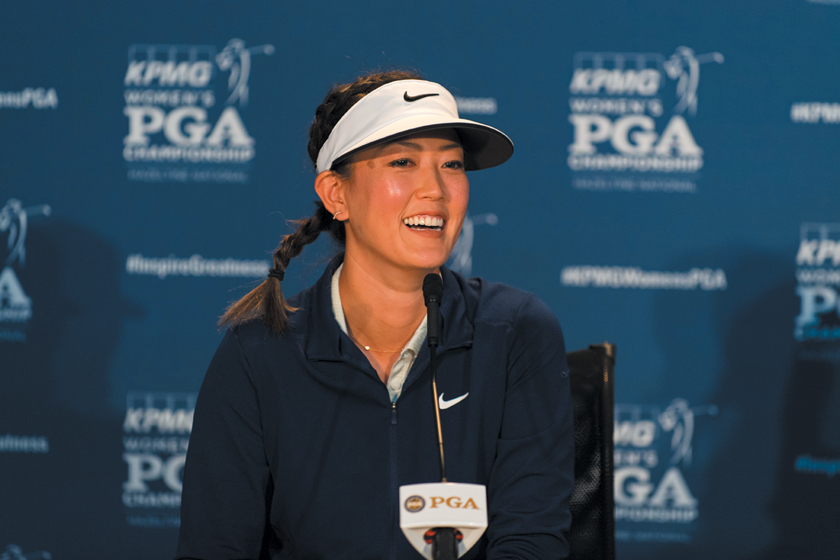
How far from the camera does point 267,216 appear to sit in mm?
3059

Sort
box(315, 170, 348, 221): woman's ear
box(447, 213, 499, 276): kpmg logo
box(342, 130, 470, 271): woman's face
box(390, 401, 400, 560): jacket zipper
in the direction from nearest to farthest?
box(390, 401, 400, 560): jacket zipper → box(342, 130, 470, 271): woman's face → box(315, 170, 348, 221): woman's ear → box(447, 213, 499, 276): kpmg logo

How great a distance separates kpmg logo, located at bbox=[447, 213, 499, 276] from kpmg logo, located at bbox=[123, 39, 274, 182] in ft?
3.19

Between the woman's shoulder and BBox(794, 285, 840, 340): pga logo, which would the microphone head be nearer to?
the woman's shoulder

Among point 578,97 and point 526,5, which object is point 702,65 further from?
point 526,5

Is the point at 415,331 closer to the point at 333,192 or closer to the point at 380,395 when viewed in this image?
the point at 380,395

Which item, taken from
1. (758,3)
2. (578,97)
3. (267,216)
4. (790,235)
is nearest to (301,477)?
(267,216)

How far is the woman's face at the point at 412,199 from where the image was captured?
1.49 metres

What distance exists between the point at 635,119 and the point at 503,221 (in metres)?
0.70

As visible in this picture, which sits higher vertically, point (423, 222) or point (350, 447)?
point (423, 222)

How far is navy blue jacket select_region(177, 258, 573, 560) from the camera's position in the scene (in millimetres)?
1390

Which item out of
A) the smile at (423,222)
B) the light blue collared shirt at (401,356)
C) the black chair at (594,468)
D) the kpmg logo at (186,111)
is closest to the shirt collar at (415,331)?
Result: the light blue collared shirt at (401,356)

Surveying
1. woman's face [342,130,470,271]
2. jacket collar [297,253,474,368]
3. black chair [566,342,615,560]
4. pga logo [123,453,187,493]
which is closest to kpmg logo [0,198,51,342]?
pga logo [123,453,187,493]

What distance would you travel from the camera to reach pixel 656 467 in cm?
295

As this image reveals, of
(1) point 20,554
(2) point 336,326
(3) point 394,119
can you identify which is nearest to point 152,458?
(1) point 20,554
